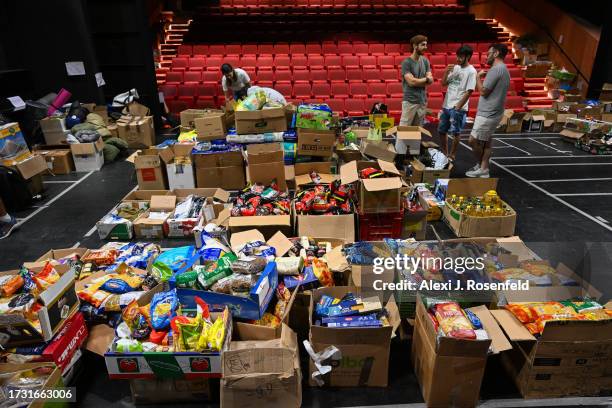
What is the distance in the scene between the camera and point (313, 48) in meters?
9.61

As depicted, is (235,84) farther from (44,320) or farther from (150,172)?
(44,320)

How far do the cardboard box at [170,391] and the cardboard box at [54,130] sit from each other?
5.12 metres

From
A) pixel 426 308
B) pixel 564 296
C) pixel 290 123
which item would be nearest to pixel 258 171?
pixel 290 123

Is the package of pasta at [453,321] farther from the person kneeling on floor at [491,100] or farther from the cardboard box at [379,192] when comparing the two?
the person kneeling on floor at [491,100]

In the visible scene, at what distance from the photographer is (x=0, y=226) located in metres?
3.85

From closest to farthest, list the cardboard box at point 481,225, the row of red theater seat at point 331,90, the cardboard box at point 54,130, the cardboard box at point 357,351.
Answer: the cardboard box at point 357,351, the cardboard box at point 481,225, the cardboard box at point 54,130, the row of red theater seat at point 331,90

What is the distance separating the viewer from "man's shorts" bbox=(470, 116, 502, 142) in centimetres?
451

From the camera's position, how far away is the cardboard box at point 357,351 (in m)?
A: 1.99

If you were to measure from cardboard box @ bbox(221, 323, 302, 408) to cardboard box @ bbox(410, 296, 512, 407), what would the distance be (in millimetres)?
647

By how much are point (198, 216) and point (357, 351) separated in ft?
7.13

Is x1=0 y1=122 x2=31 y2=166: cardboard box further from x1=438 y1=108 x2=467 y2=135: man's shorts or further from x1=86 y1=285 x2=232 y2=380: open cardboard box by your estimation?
x1=438 y1=108 x2=467 y2=135: man's shorts

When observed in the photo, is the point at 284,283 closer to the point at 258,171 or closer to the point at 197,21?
the point at 258,171

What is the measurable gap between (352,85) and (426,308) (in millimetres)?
6929

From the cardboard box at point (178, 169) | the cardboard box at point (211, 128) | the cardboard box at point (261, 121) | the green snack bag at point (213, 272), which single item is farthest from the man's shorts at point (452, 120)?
the green snack bag at point (213, 272)
